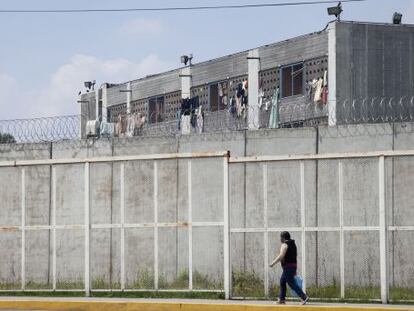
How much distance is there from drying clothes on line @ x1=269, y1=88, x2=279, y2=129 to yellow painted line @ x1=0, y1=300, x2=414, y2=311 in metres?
12.4

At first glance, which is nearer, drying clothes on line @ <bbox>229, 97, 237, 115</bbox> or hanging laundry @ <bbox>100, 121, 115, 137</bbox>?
hanging laundry @ <bbox>100, 121, 115, 137</bbox>

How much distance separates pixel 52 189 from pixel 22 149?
6.68ft

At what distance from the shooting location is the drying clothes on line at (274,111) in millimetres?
30672

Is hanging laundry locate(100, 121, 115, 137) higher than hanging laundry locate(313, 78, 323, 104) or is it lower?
lower

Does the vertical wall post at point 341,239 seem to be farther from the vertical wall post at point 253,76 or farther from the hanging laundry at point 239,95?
the hanging laundry at point 239,95

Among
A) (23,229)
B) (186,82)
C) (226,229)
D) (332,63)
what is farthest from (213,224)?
(186,82)

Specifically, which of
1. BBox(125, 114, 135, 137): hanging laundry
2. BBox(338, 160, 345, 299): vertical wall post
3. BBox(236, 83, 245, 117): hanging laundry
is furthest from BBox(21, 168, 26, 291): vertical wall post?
BBox(236, 83, 245, 117): hanging laundry

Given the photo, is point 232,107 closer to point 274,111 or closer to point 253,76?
point 253,76

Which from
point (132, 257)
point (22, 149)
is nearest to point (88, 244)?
point (132, 257)

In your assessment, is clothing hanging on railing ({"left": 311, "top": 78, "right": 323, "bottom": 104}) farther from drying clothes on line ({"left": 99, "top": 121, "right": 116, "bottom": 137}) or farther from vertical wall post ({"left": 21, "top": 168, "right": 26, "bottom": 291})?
vertical wall post ({"left": 21, "top": 168, "right": 26, "bottom": 291})

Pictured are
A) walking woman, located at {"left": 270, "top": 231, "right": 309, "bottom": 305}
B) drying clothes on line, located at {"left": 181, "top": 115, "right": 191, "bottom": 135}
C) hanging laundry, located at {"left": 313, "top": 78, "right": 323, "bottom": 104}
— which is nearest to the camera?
walking woman, located at {"left": 270, "top": 231, "right": 309, "bottom": 305}

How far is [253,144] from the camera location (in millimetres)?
20906

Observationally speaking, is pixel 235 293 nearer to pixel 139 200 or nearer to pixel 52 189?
pixel 139 200

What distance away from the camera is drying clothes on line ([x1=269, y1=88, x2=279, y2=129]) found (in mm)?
30672
